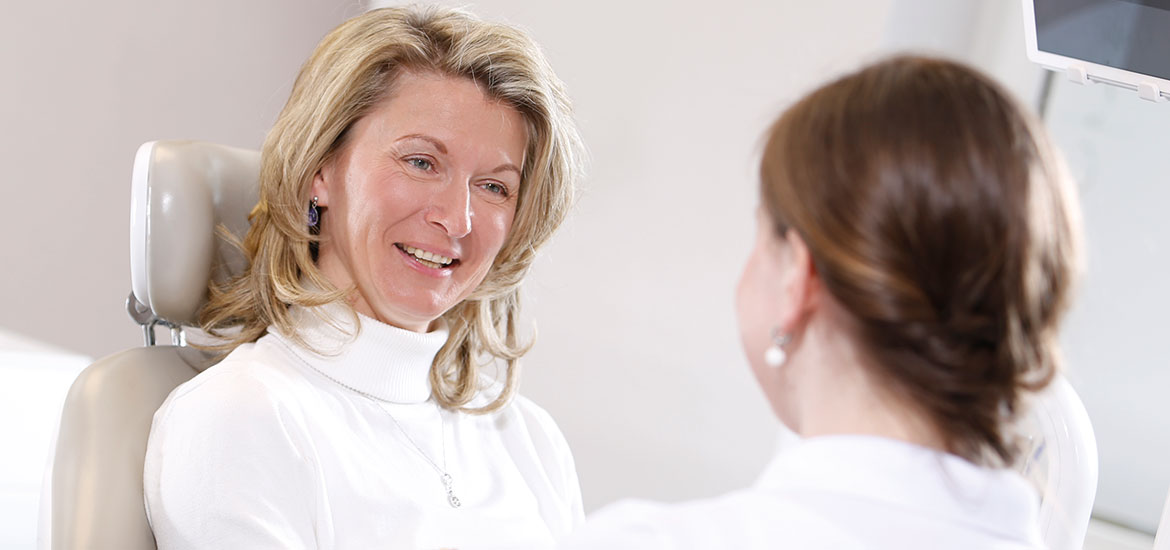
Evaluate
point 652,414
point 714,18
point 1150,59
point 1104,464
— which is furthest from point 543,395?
point 1150,59

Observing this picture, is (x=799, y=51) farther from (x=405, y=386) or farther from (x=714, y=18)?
(x=405, y=386)

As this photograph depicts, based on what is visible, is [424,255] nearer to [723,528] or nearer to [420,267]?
[420,267]

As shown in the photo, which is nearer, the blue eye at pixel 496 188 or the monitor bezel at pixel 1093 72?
the monitor bezel at pixel 1093 72

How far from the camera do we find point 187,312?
133 centimetres

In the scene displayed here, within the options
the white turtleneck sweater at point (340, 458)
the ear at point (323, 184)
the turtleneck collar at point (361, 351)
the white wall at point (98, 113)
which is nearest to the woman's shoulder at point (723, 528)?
the white turtleneck sweater at point (340, 458)

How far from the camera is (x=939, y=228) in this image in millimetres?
694

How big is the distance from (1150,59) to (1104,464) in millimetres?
1240

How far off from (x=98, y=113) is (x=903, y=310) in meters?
2.38

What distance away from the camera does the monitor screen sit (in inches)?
46.9

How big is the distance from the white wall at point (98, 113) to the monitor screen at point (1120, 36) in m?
2.05

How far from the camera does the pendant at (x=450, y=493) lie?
137 centimetres

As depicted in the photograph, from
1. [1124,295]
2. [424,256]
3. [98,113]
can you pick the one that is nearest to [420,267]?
[424,256]

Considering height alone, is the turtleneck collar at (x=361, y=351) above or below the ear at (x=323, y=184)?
below

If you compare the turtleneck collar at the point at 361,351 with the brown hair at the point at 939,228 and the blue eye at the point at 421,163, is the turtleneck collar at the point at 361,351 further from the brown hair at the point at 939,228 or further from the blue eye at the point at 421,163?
the brown hair at the point at 939,228
